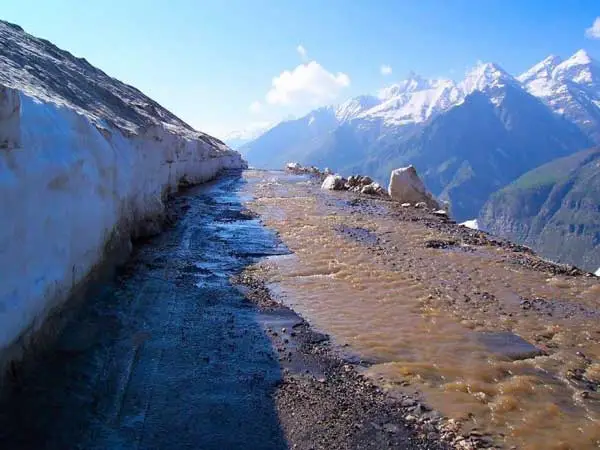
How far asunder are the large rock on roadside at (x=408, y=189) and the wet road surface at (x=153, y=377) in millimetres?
18174

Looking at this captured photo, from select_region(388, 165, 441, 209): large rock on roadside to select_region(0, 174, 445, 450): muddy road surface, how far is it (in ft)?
61.9

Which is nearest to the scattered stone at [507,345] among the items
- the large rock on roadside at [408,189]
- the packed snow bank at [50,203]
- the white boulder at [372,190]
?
the packed snow bank at [50,203]

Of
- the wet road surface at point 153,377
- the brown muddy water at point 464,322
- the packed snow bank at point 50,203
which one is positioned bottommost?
the wet road surface at point 153,377

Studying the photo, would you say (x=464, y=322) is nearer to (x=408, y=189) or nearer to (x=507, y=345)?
(x=507, y=345)

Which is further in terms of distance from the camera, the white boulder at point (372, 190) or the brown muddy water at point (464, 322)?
the white boulder at point (372, 190)

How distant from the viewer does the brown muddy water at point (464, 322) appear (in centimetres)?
608

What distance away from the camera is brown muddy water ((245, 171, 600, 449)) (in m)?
6.08

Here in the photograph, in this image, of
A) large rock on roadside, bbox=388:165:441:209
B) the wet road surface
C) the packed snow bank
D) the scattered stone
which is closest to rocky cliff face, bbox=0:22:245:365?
the packed snow bank

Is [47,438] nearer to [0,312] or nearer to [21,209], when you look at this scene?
[0,312]

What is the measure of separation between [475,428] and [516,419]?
0.60 m

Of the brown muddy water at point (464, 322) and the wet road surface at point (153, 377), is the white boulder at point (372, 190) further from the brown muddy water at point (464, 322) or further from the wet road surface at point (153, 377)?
the wet road surface at point (153, 377)

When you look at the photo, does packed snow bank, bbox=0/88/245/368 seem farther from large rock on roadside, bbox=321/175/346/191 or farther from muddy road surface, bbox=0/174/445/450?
large rock on roadside, bbox=321/175/346/191

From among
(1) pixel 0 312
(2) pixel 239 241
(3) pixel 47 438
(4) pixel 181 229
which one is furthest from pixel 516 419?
(4) pixel 181 229

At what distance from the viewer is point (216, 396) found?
615cm
